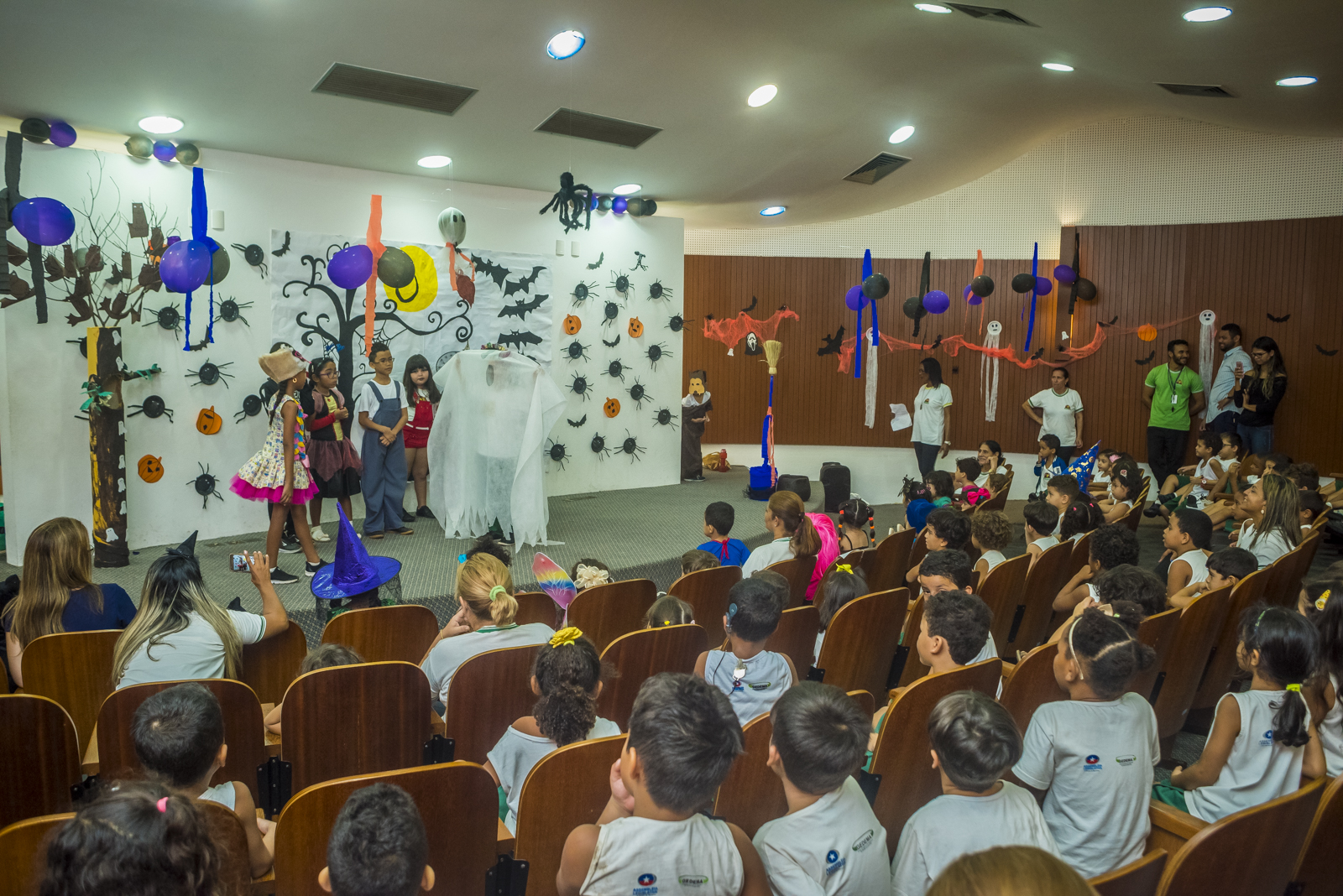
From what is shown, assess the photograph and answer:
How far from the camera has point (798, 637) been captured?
10.9 ft

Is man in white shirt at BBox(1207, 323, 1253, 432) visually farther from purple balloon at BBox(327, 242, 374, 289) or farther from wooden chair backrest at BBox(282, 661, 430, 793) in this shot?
wooden chair backrest at BBox(282, 661, 430, 793)

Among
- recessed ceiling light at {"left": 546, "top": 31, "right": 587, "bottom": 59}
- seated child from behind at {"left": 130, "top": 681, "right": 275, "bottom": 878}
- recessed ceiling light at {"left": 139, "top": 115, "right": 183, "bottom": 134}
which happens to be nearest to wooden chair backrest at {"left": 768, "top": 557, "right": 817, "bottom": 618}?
seated child from behind at {"left": 130, "top": 681, "right": 275, "bottom": 878}

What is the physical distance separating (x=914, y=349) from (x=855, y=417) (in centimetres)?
112

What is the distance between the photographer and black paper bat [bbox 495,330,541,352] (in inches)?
319

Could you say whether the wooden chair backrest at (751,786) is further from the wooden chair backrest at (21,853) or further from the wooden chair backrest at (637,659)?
the wooden chair backrest at (21,853)

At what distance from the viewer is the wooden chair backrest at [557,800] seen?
1.86 meters

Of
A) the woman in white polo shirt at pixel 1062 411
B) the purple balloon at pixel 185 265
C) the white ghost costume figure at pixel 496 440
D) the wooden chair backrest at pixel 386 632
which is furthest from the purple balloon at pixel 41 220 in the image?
the woman in white polo shirt at pixel 1062 411

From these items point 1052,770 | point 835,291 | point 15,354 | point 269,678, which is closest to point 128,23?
point 15,354

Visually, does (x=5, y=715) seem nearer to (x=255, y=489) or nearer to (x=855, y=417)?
(x=255, y=489)

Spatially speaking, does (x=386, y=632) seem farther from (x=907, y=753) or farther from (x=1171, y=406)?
(x=1171, y=406)

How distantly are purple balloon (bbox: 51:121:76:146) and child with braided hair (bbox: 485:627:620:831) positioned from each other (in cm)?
557

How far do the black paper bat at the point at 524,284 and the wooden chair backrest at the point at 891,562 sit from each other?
14.8ft

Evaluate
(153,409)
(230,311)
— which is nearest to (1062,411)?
(230,311)

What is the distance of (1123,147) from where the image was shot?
9664 millimetres
